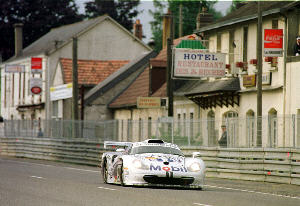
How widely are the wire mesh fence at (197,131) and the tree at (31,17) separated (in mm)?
44560

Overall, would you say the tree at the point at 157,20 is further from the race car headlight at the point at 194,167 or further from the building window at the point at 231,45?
the race car headlight at the point at 194,167

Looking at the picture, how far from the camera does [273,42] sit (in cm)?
3519

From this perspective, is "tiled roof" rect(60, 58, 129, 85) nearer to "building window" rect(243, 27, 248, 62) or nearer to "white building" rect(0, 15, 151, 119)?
"white building" rect(0, 15, 151, 119)

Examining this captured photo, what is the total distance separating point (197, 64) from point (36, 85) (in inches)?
1219

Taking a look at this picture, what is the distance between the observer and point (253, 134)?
2833 cm

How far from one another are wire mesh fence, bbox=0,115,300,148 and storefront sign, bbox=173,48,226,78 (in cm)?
366

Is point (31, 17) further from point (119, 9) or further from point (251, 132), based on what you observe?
point (251, 132)

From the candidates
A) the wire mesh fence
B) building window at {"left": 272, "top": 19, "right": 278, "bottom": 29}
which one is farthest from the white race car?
building window at {"left": 272, "top": 19, "right": 278, "bottom": 29}

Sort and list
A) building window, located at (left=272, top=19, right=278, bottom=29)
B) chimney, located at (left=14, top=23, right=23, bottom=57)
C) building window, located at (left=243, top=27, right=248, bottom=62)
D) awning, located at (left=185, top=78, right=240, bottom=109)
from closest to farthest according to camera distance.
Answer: building window, located at (left=272, top=19, right=278, bottom=29), building window, located at (left=243, top=27, right=248, bottom=62), awning, located at (left=185, top=78, right=240, bottom=109), chimney, located at (left=14, top=23, right=23, bottom=57)

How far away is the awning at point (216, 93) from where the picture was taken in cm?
4119

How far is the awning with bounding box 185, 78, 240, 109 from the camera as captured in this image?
41.2m

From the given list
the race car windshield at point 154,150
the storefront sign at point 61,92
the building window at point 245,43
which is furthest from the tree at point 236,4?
the race car windshield at point 154,150

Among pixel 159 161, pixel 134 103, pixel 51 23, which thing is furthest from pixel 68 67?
pixel 159 161

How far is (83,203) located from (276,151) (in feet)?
37.0
